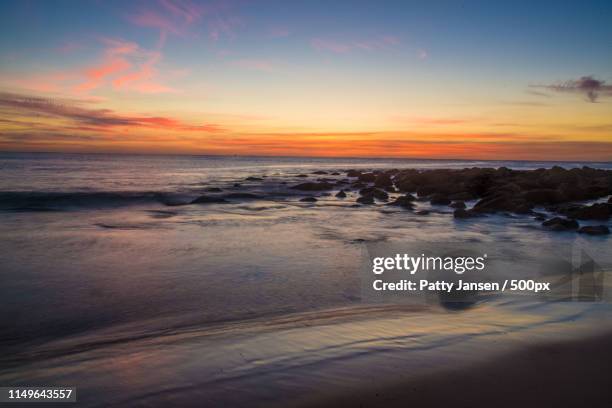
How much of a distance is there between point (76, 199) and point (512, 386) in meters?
23.4

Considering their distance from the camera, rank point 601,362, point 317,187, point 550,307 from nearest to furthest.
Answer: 1. point 601,362
2. point 550,307
3. point 317,187

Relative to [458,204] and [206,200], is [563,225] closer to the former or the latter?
[458,204]

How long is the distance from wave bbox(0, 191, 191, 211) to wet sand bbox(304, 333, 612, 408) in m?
19.7

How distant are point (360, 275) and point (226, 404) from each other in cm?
526

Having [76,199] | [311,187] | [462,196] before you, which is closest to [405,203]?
[462,196]

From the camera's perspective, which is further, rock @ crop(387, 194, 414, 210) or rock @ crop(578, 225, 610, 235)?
rock @ crop(387, 194, 414, 210)

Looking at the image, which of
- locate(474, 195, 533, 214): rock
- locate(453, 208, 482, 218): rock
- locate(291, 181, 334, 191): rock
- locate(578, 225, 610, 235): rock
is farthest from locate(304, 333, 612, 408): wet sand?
locate(291, 181, 334, 191): rock

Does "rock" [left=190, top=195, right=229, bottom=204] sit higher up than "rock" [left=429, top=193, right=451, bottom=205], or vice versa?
"rock" [left=429, top=193, right=451, bottom=205]

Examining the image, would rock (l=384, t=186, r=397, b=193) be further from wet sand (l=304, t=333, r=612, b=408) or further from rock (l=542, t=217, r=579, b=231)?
wet sand (l=304, t=333, r=612, b=408)

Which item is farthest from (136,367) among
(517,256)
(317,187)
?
(317,187)

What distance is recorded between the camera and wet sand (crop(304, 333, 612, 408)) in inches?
139

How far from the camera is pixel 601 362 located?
425 centimetres

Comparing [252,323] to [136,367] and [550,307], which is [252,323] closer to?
[136,367]

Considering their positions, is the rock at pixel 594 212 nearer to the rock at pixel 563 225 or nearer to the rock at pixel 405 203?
the rock at pixel 563 225
